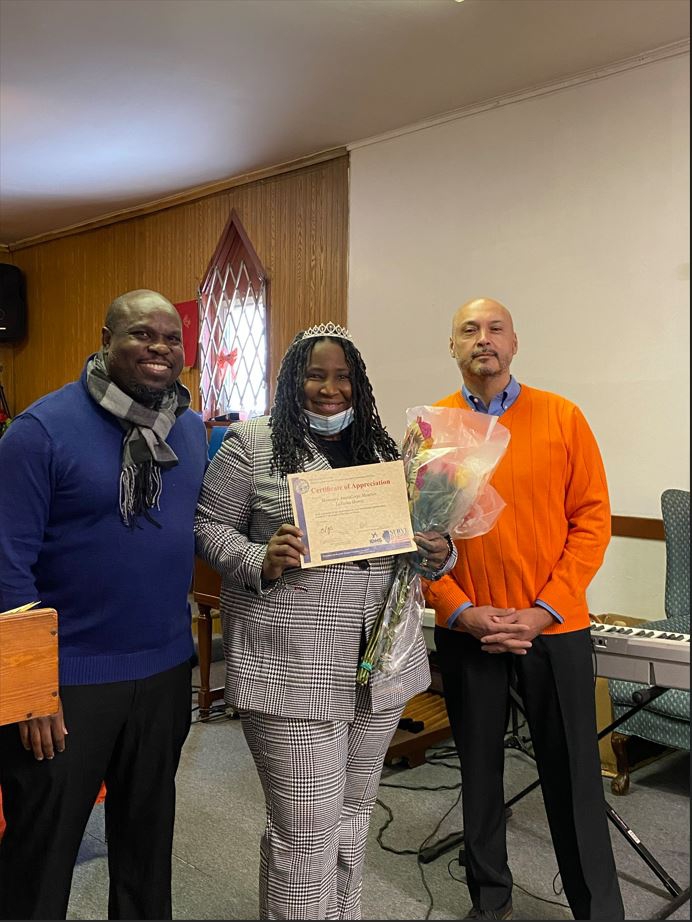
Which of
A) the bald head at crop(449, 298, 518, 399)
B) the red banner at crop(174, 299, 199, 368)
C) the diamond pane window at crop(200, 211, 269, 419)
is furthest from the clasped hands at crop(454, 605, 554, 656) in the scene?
the red banner at crop(174, 299, 199, 368)

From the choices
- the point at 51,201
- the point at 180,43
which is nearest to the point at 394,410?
the point at 180,43

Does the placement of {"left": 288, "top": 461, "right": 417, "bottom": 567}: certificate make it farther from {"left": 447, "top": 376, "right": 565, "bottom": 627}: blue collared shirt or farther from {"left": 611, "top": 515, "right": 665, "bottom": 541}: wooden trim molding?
{"left": 611, "top": 515, "right": 665, "bottom": 541}: wooden trim molding

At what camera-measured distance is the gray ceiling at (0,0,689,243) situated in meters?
2.87

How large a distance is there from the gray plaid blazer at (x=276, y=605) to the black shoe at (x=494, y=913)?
2.36ft

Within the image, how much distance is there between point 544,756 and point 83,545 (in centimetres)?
116

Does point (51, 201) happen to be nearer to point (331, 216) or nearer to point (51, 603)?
point (331, 216)

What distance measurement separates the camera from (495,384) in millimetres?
1986

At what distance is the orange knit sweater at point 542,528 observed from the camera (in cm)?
191

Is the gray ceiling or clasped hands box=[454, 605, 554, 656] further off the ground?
the gray ceiling

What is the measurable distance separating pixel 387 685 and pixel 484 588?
1.37 feet

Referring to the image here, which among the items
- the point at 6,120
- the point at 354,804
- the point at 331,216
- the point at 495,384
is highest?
the point at 6,120

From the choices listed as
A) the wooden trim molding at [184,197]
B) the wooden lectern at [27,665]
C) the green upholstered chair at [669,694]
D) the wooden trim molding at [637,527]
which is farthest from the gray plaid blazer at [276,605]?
the wooden trim molding at [184,197]

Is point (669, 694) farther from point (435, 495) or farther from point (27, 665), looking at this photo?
point (27, 665)

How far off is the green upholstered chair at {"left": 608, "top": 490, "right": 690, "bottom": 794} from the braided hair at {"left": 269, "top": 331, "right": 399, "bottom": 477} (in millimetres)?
1400
